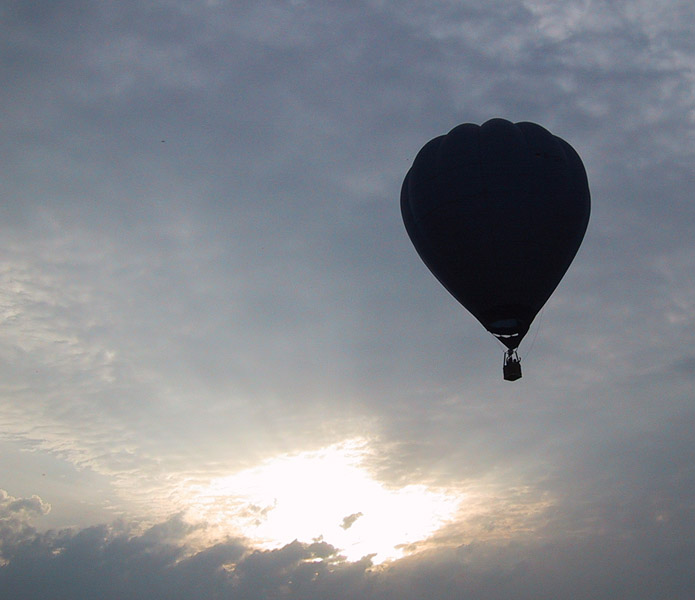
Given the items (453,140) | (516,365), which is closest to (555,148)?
(453,140)

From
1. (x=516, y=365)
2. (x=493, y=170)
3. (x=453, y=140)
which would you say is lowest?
(x=516, y=365)

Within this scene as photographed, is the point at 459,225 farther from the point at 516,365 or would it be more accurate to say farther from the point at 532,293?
the point at 516,365

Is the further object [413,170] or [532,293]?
[413,170]
